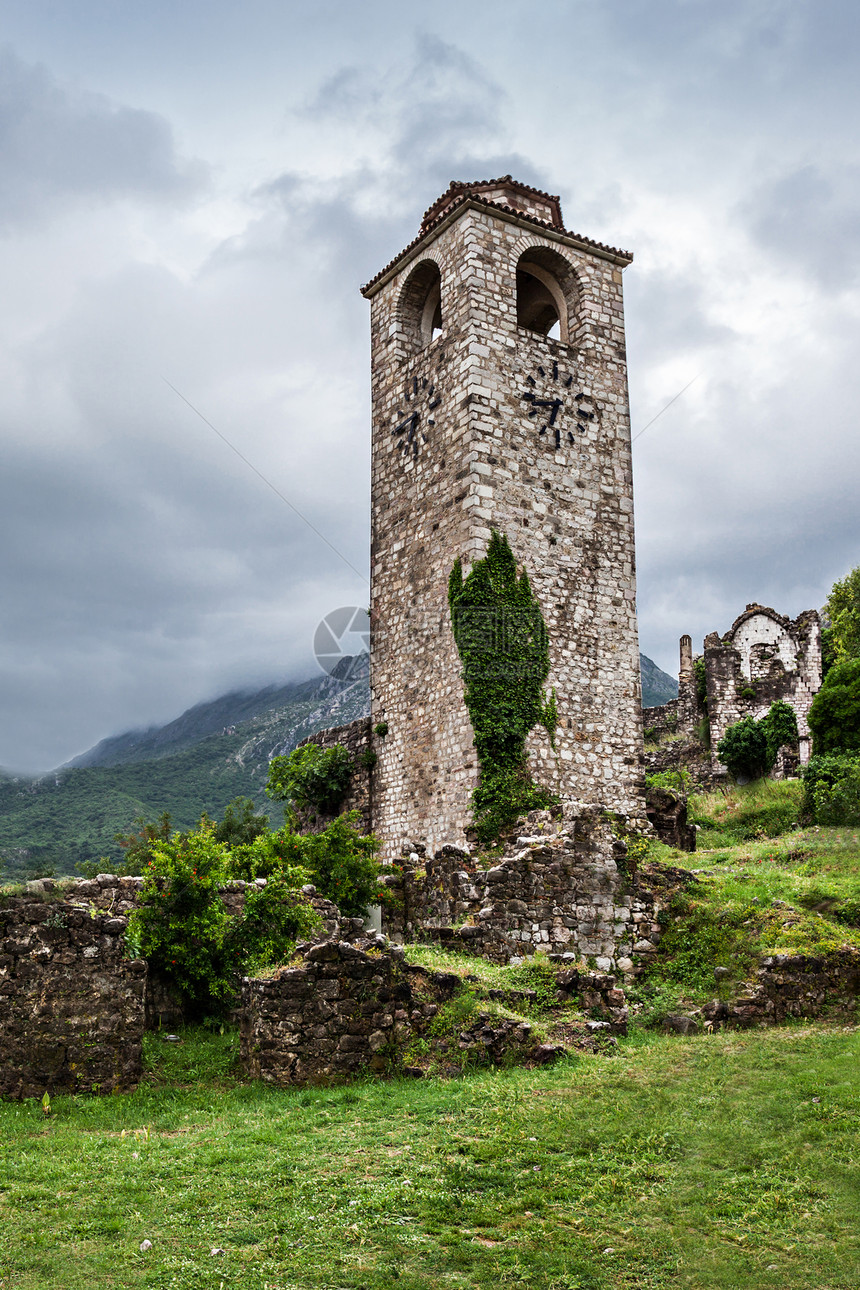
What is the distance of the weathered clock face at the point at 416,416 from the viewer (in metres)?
20.5

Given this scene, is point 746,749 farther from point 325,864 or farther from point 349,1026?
point 349,1026

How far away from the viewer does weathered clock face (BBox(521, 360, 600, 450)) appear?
20094 millimetres

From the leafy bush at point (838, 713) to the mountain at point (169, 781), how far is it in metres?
11.7

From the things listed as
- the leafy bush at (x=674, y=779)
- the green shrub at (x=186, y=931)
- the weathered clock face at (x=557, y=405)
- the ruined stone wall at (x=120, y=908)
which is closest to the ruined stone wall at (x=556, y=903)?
the ruined stone wall at (x=120, y=908)

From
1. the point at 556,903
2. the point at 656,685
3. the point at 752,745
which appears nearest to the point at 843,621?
the point at 752,745

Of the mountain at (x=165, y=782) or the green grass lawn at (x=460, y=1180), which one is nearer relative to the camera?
the green grass lawn at (x=460, y=1180)

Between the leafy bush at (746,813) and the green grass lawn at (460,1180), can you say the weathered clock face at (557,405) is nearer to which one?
the leafy bush at (746,813)

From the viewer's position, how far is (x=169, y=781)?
60.4m

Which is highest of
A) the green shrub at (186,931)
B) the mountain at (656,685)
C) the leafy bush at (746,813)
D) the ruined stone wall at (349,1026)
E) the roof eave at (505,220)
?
the mountain at (656,685)

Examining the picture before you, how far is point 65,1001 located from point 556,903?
6397mm

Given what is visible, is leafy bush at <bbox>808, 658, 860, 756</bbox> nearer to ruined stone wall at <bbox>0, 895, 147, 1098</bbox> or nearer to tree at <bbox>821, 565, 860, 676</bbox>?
tree at <bbox>821, 565, 860, 676</bbox>

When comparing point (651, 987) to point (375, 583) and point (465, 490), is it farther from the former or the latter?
point (375, 583)

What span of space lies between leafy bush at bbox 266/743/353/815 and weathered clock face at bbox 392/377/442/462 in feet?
20.9

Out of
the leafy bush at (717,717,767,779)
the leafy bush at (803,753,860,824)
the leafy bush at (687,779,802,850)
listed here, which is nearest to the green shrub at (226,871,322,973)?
the leafy bush at (687,779,802,850)
